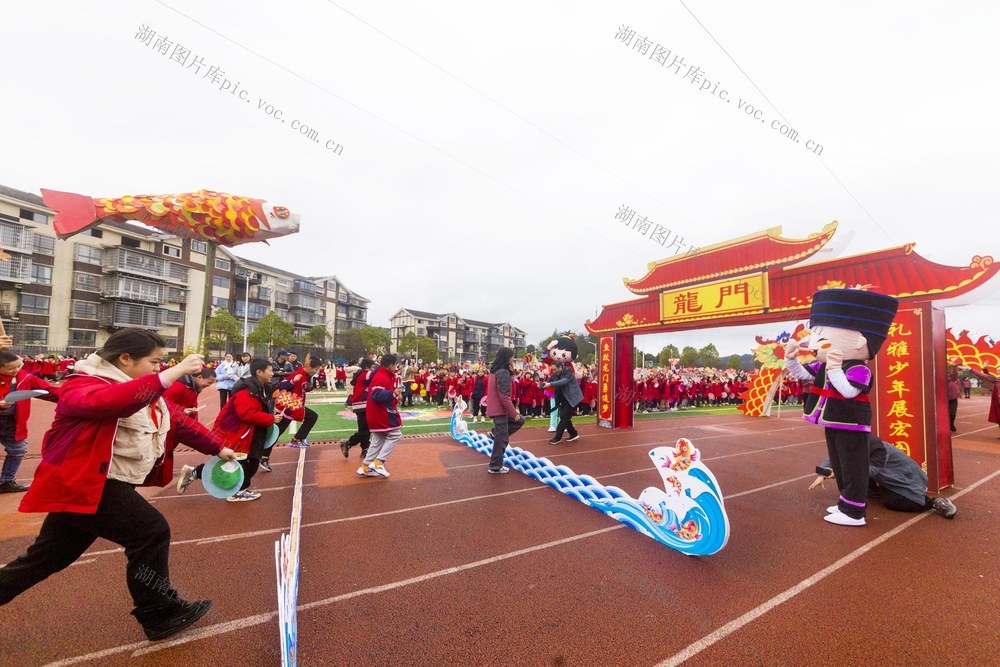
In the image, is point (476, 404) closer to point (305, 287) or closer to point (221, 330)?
point (221, 330)

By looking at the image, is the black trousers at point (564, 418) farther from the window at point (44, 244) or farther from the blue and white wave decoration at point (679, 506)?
the window at point (44, 244)

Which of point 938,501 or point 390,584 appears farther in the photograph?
point 938,501

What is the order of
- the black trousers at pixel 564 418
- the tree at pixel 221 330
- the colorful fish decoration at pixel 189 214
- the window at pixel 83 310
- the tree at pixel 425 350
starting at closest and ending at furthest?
the colorful fish decoration at pixel 189 214 → the black trousers at pixel 564 418 → the window at pixel 83 310 → the tree at pixel 221 330 → the tree at pixel 425 350

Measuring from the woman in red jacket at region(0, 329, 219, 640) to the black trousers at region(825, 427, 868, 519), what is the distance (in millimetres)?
5559

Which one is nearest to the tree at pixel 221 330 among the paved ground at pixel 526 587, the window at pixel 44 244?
the window at pixel 44 244

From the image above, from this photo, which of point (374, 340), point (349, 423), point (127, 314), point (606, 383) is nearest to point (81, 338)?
point (127, 314)

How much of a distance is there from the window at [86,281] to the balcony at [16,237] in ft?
10.2

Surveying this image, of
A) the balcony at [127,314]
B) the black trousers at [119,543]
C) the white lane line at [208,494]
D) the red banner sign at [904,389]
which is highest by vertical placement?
the balcony at [127,314]

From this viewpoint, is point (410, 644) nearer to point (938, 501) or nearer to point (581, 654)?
point (581, 654)

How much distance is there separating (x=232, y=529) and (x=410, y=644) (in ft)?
8.66

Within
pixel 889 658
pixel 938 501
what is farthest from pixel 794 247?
pixel 889 658

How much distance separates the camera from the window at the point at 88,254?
94.1ft

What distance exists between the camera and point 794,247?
740cm

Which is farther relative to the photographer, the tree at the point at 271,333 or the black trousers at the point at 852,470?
the tree at the point at 271,333
